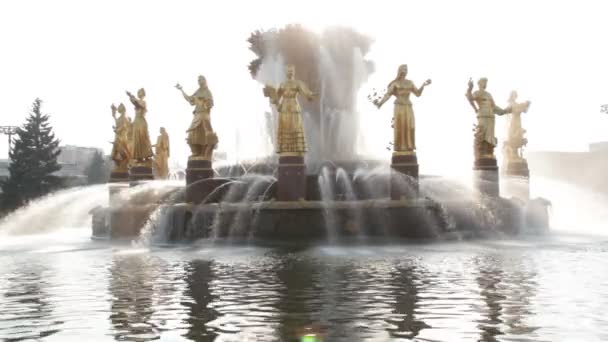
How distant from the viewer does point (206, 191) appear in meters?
23.0

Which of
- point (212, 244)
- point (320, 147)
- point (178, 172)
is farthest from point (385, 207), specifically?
point (178, 172)

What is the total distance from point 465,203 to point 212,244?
7.18m

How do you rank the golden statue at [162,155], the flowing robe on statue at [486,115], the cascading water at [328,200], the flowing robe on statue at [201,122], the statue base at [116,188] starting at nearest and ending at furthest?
the cascading water at [328,200]
the flowing robe on statue at [201,122]
the flowing robe on statue at [486,115]
the statue base at [116,188]
the golden statue at [162,155]

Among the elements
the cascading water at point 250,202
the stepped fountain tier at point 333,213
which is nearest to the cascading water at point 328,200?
the stepped fountain tier at point 333,213

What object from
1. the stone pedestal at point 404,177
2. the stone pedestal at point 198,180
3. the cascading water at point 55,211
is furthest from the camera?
the cascading water at point 55,211

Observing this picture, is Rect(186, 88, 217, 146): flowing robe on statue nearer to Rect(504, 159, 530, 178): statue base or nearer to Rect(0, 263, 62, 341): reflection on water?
Rect(0, 263, 62, 341): reflection on water

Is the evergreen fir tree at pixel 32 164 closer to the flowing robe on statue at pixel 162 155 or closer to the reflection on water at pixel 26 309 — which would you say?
the flowing robe on statue at pixel 162 155

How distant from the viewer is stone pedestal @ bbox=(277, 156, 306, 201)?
2081 centimetres

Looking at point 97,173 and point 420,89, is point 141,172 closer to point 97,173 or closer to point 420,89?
point 420,89

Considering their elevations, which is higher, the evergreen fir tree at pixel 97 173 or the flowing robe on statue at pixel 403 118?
the evergreen fir tree at pixel 97 173

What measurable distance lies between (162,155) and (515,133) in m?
Answer: 14.8

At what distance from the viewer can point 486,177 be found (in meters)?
24.8

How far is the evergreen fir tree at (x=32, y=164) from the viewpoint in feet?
240

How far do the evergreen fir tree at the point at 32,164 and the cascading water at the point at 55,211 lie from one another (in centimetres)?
3675
